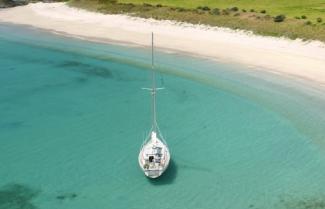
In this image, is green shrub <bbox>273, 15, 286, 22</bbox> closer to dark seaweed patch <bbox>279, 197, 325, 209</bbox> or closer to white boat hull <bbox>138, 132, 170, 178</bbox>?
white boat hull <bbox>138, 132, 170, 178</bbox>

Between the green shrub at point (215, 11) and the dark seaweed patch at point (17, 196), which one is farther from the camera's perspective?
the green shrub at point (215, 11)

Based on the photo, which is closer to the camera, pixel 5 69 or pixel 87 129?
pixel 87 129

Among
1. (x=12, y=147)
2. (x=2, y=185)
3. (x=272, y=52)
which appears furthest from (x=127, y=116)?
(x=272, y=52)

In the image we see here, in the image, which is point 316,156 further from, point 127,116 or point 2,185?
point 2,185

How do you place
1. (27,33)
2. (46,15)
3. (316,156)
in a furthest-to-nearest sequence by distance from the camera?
(46,15) → (27,33) → (316,156)

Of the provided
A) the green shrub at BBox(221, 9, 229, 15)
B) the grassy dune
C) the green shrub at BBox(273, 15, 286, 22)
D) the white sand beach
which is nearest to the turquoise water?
the white sand beach

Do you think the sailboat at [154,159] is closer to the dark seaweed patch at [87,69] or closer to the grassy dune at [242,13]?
the dark seaweed patch at [87,69]

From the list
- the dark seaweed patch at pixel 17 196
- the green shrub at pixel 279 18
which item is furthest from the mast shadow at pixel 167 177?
the green shrub at pixel 279 18
